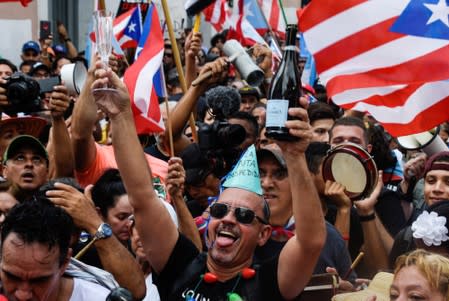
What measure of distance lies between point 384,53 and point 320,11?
470 mm

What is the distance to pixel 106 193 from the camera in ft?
18.2

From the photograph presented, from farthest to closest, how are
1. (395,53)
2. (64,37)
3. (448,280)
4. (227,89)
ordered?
1. (64,37)
2. (227,89)
3. (395,53)
4. (448,280)

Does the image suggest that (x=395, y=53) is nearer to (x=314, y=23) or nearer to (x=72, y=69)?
(x=314, y=23)

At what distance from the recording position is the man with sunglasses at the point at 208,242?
4.39 metres

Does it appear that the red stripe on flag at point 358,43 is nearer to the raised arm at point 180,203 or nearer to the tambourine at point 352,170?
the tambourine at point 352,170

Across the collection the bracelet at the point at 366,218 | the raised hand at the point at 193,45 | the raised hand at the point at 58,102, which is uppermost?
the raised hand at the point at 193,45

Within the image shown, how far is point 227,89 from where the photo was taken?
791 cm

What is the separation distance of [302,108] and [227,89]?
152 inches

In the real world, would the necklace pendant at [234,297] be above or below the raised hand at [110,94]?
below

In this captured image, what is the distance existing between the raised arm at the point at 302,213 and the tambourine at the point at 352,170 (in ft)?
4.53

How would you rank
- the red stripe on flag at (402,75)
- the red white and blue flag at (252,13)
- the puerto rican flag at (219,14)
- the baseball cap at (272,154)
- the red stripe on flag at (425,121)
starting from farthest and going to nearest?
the puerto rican flag at (219,14), the red white and blue flag at (252,13), the red stripe on flag at (425,121), the red stripe on flag at (402,75), the baseball cap at (272,154)

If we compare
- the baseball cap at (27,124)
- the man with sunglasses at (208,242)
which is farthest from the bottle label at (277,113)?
the baseball cap at (27,124)

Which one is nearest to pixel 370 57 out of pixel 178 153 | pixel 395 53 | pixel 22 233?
pixel 395 53

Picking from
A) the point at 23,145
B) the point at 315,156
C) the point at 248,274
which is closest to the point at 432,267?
the point at 248,274
